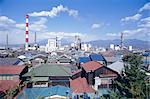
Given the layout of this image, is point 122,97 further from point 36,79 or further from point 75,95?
point 36,79

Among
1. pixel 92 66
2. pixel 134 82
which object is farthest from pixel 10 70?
pixel 134 82

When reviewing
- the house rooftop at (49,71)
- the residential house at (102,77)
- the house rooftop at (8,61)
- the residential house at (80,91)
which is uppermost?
the house rooftop at (8,61)

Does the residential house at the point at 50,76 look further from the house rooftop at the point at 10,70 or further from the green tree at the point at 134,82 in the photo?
the green tree at the point at 134,82

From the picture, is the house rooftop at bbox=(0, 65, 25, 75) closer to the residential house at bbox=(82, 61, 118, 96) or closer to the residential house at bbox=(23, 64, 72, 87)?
the residential house at bbox=(23, 64, 72, 87)

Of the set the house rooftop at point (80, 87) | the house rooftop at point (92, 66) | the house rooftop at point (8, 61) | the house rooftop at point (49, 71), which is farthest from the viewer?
the house rooftop at point (8, 61)

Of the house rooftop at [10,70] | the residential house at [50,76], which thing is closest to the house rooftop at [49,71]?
the residential house at [50,76]

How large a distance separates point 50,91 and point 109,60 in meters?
3.21

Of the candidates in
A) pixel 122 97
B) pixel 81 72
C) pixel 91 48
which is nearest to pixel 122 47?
pixel 91 48

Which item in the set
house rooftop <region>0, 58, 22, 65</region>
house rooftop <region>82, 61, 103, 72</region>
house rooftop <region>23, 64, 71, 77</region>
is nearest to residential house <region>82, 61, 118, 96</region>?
house rooftop <region>82, 61, 103, 72</region>

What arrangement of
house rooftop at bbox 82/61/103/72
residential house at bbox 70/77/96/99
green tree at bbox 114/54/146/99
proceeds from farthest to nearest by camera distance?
house rooftop at bbox 82/61/103/72, residential house at bbox 70/77/96/99, green tree at bbox 114/54/146/99

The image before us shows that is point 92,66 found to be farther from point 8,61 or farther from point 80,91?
point 8,61

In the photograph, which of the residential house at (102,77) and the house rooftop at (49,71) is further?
the residential house at (102,77)

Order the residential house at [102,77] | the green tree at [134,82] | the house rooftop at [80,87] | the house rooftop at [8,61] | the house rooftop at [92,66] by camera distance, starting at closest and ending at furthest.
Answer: the green tree at [134,82] < the house rooftop at [80,87] < the residential house at [102,77] < the house rooftop at [92,66] < the house rooftop at [8,61]

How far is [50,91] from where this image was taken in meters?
3.07
